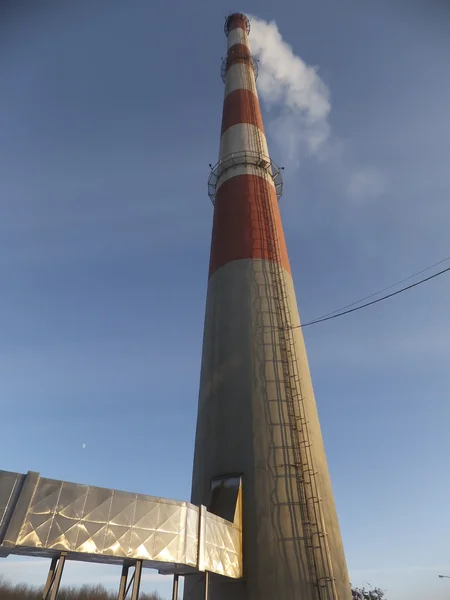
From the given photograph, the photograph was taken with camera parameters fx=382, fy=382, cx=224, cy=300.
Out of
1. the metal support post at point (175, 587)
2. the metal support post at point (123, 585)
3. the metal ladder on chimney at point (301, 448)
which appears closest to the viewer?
the metal support post at point (123, 585)

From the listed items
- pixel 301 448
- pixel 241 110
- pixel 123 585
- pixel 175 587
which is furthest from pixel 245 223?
pixel 123 585

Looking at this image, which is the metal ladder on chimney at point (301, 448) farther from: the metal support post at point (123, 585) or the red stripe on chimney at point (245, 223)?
the metal support post at point (123, 585)

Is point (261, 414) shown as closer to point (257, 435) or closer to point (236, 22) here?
point (257, 435)

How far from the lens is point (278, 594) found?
9914mm

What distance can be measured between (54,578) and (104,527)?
51.6 inches

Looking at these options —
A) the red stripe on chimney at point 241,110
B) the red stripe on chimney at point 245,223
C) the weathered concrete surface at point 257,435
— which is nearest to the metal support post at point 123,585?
the weathered concrete surface at point 257,435

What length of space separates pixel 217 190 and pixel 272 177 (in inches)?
119

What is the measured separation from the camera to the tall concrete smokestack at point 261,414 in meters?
10.5

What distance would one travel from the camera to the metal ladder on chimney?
10.3m

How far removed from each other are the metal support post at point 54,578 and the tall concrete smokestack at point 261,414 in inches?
177

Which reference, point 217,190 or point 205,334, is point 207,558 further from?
point 217,190

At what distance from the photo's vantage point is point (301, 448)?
12.2 metres

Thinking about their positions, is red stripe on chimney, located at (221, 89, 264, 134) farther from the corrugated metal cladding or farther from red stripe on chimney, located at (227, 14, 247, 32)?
the corrugated metal cladding

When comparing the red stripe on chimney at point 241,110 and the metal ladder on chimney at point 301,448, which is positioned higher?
the red stripe on chimney at point 241,110
